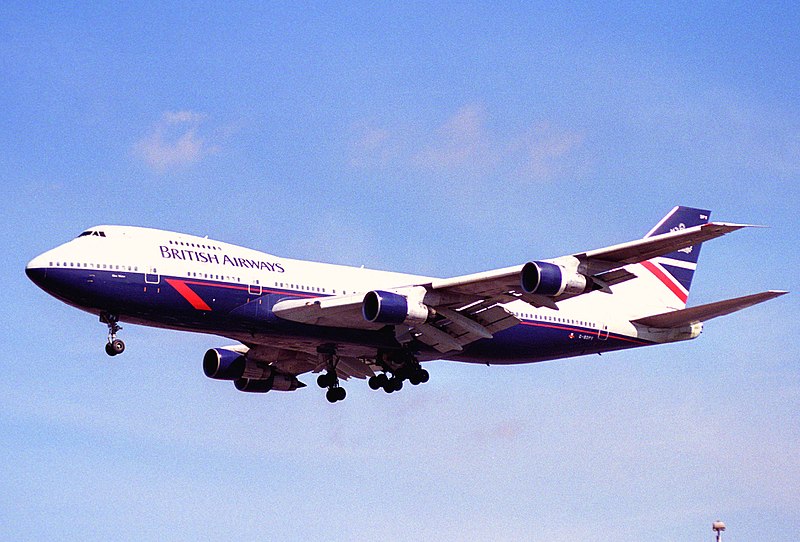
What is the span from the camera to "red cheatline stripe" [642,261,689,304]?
57.6 metres

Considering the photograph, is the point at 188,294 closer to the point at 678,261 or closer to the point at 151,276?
the point at 151,276

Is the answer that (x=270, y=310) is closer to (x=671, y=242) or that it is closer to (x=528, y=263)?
(x=528, y=263)

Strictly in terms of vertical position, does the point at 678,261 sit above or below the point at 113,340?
above

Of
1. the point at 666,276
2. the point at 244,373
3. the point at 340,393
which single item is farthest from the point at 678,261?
the point at 244,373

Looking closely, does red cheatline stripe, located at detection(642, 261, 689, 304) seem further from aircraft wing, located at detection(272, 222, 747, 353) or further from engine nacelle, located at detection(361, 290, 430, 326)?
engine nacelle, located at detection(361, 290, 430, 326)

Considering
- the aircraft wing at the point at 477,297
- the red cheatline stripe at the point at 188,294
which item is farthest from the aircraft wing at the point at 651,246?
the red cheatline stripe at the point at 188,294

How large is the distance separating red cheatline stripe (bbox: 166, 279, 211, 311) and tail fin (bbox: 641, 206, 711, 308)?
70.4 feet

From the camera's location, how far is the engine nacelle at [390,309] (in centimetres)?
4581

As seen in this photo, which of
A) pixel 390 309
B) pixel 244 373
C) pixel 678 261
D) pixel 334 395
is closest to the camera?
pixel 390 309

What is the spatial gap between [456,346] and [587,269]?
714cm

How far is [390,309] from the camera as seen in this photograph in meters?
45.9

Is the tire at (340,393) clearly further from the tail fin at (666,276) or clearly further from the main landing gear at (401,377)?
the tail fin at (666,276)

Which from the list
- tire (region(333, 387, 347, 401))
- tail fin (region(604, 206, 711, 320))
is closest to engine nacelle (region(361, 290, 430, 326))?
tire (region(333, 387, 347, 401))

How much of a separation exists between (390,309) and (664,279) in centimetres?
1713
